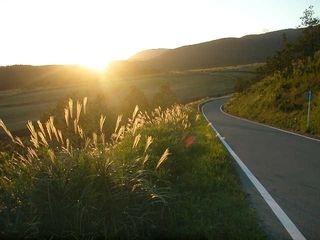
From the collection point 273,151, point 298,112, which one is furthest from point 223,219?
point 298,112

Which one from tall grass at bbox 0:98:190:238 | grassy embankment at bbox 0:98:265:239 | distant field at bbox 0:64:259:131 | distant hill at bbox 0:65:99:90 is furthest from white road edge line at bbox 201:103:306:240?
distant hill at bbox 0:65:99:90

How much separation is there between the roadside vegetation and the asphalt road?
5.79m

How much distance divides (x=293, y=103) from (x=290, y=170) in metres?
20.1

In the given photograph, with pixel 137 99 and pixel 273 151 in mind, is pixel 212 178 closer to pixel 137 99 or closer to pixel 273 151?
pixel 273 151

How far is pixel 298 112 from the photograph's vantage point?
93.2 feet

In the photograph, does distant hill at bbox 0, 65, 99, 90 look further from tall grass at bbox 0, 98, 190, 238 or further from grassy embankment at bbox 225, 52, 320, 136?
tall grass at bbox 0, 98, 190, 238

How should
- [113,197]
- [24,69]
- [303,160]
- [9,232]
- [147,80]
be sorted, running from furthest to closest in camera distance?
[24,69] → [147,80] → [303,160] → [113,197] → [9,232]

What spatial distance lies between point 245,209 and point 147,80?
113 meters

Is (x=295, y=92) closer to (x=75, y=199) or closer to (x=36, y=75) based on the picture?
(x=75, y=199)

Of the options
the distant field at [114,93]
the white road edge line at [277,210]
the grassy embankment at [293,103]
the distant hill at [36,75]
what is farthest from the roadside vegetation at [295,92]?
the distant hill at [36,75]

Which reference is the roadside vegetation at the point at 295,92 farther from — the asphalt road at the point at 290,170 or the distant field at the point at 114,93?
the distant field at the point at 114,93

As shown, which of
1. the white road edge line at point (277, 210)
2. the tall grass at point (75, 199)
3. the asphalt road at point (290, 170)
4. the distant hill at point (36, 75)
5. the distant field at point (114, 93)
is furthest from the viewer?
the distant hill at point (36, 75)

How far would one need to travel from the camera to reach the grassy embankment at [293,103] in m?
25.8

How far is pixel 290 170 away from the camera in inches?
448
